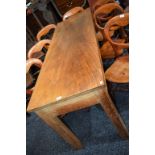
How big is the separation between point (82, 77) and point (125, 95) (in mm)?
1002

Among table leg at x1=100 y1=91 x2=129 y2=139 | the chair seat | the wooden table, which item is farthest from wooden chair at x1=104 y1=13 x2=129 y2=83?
table leg at x1=100 y1=91 x2=129 y2=139

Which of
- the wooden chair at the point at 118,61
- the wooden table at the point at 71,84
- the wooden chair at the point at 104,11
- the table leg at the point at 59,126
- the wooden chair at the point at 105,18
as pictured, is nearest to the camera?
the wooden table at the point at 71,84

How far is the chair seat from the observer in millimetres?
2006

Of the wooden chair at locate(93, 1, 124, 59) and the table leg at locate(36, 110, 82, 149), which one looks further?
the wooden chair at locate(93, 1, 124, 59)

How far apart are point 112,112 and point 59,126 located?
0.47 m

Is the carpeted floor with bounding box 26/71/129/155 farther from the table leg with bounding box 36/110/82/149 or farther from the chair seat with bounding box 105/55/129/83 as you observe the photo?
the chair seat with bounding box 105/55/129/83

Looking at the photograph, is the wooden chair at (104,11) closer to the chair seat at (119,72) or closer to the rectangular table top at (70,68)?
the rectangular table top at (70,68)

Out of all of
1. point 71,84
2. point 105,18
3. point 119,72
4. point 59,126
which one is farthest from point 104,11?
point 59,126

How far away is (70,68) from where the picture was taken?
1.84 metres

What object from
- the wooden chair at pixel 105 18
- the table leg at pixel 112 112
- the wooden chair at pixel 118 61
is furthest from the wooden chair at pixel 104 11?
the table leg at pixel 112 112

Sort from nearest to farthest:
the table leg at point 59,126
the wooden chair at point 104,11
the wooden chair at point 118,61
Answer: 1. the table leg at point 59,126
2. the wooden chair at point 118,61
3. the wooden chair at point 104,11

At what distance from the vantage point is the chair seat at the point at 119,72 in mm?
2006

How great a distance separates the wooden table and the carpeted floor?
0.12 meters
